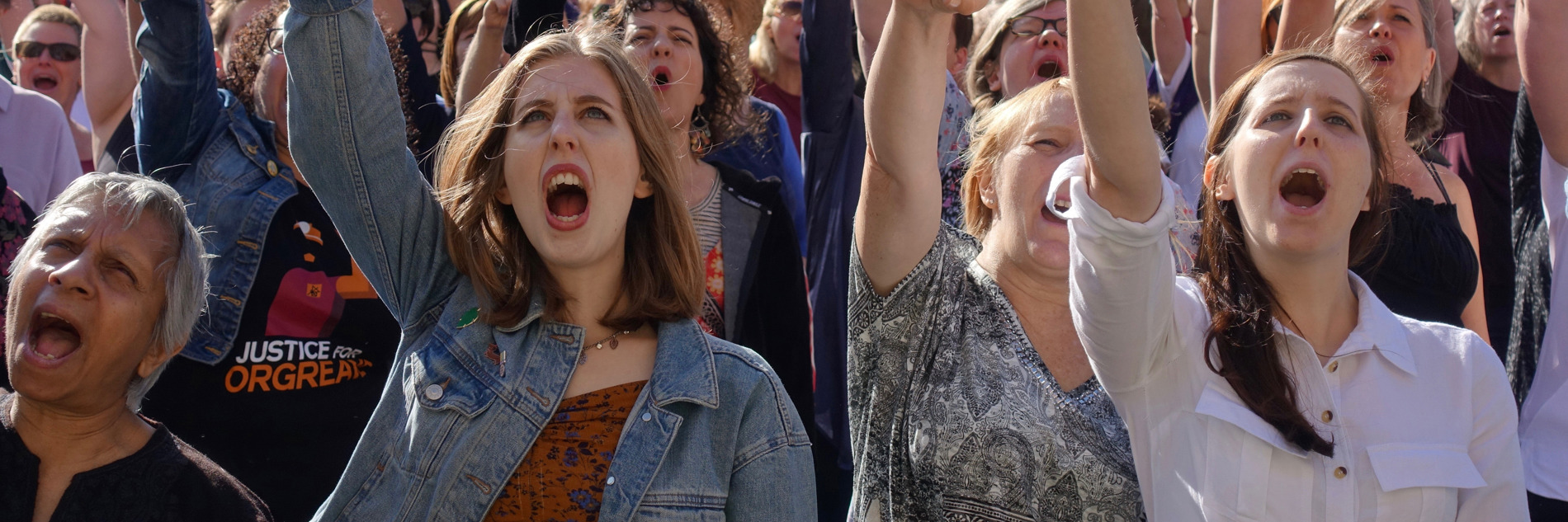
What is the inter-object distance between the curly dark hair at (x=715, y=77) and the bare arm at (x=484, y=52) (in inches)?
23.8

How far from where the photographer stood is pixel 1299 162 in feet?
7.10

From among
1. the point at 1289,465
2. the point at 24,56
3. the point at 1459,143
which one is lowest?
the point at 24,56

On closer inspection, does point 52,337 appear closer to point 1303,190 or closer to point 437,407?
point 437,407

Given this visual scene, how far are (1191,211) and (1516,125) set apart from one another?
919mm

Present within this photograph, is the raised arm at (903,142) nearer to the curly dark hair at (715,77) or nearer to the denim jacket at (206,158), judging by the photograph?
the denim jacket at (206,158)

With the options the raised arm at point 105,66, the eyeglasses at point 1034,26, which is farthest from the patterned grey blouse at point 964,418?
the raised arm at point 105,66

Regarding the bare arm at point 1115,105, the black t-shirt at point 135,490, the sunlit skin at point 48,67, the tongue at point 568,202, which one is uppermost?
the bare arm at point 1115,105

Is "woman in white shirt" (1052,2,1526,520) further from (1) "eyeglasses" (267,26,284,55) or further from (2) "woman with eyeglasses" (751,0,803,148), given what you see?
(2) "woman with eyeglasses" (751,0,803,148)

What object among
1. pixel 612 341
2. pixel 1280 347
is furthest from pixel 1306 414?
pixel 612 341

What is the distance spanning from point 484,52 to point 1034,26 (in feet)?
6.03

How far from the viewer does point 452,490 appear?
77.6 inches

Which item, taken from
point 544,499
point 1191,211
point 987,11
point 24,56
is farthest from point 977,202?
point 24,56

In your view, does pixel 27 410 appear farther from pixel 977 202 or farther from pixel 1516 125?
pixel 1516 125

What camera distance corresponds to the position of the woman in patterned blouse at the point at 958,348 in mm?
2102
